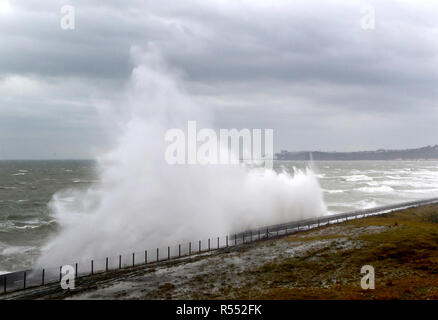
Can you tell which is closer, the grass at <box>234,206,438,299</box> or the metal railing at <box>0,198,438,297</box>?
the grass at <box>234,206,438,299</box>

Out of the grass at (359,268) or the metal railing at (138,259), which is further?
the metal railing at (138,259)

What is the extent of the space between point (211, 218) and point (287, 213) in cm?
1569

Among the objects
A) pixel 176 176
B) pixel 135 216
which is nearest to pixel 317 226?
pixel 176 176

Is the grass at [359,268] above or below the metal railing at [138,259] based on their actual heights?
above

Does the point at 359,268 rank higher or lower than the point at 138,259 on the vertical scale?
higher

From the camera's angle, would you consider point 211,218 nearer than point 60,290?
No

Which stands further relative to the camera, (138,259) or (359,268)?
(138,259)

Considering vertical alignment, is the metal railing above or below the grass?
below

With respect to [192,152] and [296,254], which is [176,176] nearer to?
[192,152]

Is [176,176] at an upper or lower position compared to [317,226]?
upper

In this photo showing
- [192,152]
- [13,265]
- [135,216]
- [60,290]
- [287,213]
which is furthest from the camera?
[287,213]

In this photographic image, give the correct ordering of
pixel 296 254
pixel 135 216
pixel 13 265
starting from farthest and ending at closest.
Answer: pixel 135 216 < pixel 13 265 < pixel 296 254
